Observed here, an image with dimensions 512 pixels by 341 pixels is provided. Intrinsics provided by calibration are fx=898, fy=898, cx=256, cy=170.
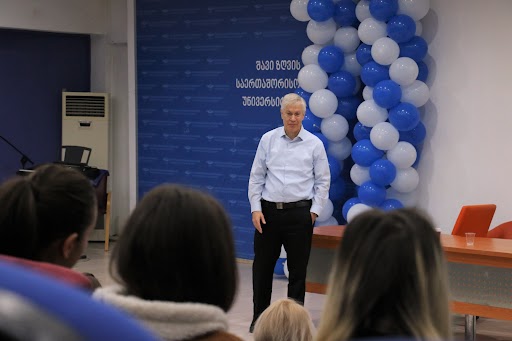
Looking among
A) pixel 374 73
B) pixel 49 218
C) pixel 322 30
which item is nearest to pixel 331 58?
pixel 322 30

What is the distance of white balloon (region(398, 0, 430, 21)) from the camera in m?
7.40

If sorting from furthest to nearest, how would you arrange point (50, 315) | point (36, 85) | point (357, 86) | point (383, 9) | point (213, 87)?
point (36, 85) → point (213, 87) → point (357, 86) → point (383, 9) → point (50, 315)

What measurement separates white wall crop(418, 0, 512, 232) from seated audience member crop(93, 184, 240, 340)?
21.1 ft

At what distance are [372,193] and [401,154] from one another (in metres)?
0.40

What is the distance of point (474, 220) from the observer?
675cm

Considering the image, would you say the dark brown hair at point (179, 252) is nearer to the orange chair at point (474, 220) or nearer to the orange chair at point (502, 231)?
the orange chair at point (474, 220)

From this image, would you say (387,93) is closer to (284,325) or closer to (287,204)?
(287,204)

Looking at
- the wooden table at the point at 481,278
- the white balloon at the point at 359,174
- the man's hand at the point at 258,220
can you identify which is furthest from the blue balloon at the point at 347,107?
the wooden table at the point at 481,278

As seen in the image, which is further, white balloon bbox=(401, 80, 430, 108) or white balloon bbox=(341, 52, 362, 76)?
white balloon bbox=(341, 52, 362, 76)

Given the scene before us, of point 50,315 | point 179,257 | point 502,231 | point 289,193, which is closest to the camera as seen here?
point 50,315

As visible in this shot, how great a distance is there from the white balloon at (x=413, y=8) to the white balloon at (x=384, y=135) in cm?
95

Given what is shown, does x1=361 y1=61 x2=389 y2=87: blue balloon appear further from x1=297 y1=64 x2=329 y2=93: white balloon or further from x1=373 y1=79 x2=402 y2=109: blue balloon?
x1=297 y1=64 x2=329 y2=93: white balloon

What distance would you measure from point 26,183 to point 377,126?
19.0 feet

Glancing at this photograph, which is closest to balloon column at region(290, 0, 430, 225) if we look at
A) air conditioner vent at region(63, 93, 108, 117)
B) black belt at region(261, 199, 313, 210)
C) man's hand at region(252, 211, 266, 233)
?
black belt at region(261, 199, 313, 210)
